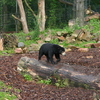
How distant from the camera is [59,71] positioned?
648 centimetres

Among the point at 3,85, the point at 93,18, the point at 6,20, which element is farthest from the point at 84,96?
the point at 6,20

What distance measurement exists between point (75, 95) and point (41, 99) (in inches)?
32.8

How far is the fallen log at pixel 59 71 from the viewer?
590 cm

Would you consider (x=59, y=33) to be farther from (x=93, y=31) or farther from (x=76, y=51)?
(x=76, y=51)

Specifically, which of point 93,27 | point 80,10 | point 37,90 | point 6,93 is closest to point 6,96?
point 6,93

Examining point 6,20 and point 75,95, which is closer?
point 75,95

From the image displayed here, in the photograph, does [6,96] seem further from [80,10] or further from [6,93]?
[80,10]

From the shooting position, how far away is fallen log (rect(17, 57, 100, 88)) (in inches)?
232

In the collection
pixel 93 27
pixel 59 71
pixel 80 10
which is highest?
pixel 80 10

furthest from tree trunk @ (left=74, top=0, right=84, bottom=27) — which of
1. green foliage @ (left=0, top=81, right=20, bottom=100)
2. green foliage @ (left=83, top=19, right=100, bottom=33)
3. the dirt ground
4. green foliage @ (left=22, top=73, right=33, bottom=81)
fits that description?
green foliage @ (left=0, top=81, right=20, bottom=100)

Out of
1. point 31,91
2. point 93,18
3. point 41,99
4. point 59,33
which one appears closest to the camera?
point 41,99

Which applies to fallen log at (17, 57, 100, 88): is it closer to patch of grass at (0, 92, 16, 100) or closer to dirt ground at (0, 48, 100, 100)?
dirt ground at (0, 48, 100, 100)

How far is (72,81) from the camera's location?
20.1 ft

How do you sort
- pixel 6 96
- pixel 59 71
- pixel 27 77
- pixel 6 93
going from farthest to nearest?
pixel 27 77 → pixel 59 71 → pixel 6 93 → pixel 6 96
